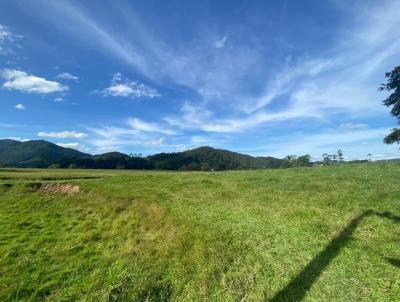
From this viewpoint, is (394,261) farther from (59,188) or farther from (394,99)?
(394,99)

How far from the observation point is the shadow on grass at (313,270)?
31.7 feet

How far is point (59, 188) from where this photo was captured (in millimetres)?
33844

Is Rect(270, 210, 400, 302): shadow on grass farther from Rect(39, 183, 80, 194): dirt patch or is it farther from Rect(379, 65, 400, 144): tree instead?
Rect(379, 65, 400, 144): tree

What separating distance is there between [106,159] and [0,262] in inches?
6226

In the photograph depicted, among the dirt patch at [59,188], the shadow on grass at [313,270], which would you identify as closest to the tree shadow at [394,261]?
the shadow on grass at [313,270]

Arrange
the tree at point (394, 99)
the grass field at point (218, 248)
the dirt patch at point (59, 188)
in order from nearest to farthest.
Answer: the grass field at point (218, 248), the dirt patch at point (59, 188), the tree at point (394, 99)

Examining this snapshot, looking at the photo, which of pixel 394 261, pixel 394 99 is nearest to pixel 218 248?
pixel 394 261

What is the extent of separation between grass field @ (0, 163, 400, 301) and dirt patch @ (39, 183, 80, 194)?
934cm

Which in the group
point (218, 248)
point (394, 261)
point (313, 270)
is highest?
point (394, 261)

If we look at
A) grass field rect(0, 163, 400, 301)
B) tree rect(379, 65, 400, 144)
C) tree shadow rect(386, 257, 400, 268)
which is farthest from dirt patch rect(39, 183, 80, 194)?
tree rect(379, 65, 400, 144)

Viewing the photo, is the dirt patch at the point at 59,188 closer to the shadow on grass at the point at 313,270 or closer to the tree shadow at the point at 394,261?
the shadow on grass at the point at 313,270

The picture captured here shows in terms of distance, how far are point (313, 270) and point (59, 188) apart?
31.4 metres

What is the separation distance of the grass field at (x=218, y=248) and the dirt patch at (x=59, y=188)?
30.6ft

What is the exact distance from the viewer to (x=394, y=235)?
12516 mm
